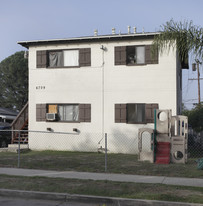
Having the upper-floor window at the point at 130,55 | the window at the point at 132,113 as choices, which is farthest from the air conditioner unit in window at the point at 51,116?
the upper-floor window at the point at 130,55

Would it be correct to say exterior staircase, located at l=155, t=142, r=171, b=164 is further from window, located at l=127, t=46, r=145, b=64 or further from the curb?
the curb

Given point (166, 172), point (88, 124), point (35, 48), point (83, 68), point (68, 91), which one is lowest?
point (166, 172)

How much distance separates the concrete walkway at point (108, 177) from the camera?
866cm

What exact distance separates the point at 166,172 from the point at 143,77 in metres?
6.88

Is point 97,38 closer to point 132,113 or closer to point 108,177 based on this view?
point 132,113

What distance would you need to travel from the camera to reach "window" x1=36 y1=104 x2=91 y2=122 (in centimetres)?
1689

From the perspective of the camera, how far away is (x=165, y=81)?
15789mm

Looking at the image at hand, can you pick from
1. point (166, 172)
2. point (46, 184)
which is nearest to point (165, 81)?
point (166, 172)

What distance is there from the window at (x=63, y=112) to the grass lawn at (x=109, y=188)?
8166 mm

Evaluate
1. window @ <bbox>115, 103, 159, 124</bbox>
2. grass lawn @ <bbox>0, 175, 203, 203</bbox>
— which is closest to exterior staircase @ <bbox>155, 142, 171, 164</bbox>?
window @ <bbox>115, 103, 159, 124</bbox>

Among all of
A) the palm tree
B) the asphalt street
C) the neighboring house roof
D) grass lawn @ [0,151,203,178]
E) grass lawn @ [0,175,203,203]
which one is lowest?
the asphalt street

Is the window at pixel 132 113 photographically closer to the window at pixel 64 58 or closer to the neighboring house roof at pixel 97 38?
the window at pixel 64 58

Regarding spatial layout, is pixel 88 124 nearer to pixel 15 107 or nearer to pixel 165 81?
pixel 165 81

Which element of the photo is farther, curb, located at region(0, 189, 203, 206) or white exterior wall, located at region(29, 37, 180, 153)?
white exterior wall, located at region(29, 37, 180, 153)
